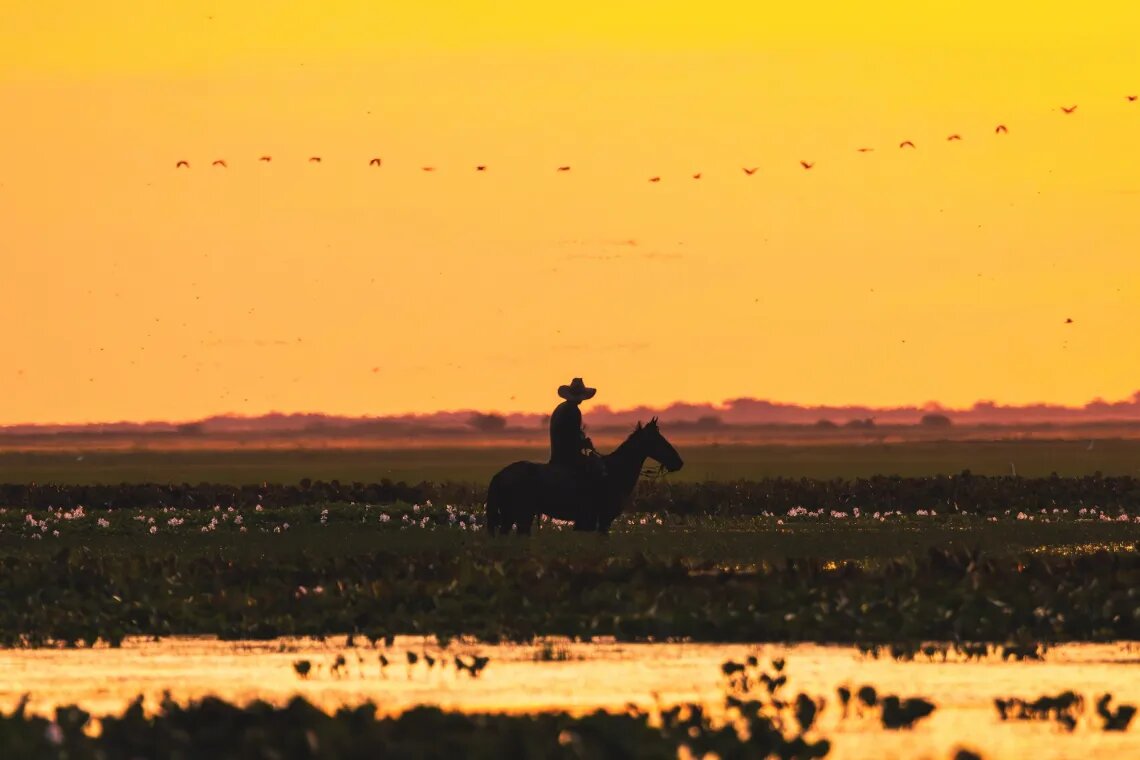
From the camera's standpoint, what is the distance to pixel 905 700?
1767 cm

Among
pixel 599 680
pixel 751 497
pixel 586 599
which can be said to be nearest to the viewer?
pixel 599 680

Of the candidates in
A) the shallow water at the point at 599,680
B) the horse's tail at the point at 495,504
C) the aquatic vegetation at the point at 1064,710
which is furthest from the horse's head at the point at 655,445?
the aquatic vegetation at the point at 1064,710

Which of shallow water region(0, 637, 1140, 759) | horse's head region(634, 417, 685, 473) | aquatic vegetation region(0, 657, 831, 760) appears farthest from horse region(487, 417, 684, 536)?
aquatic vegetation region(0, 657, 831, 760)

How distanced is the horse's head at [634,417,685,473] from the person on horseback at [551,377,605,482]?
87cm

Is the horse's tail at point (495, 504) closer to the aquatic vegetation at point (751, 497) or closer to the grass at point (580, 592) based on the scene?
the grass at point (580, 592)

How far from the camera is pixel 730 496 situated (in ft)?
169

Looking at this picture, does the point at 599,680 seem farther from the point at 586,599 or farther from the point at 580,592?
the point at 580,592

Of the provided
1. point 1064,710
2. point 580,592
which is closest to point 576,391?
point 580,592

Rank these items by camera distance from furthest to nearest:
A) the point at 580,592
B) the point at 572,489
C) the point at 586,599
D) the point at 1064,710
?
the point at 572,489, the point at 580,592, the point at 586,599, the point at 1064,710

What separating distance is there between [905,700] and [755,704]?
1.26 m

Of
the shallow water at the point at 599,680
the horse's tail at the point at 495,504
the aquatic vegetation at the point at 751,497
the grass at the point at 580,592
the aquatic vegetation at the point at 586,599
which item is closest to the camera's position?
the shallow water at the point at 599,680

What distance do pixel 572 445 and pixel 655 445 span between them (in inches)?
58.9

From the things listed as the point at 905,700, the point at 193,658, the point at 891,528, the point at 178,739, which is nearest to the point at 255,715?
the point at 178,739

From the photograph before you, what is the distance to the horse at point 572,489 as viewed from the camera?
123ft
